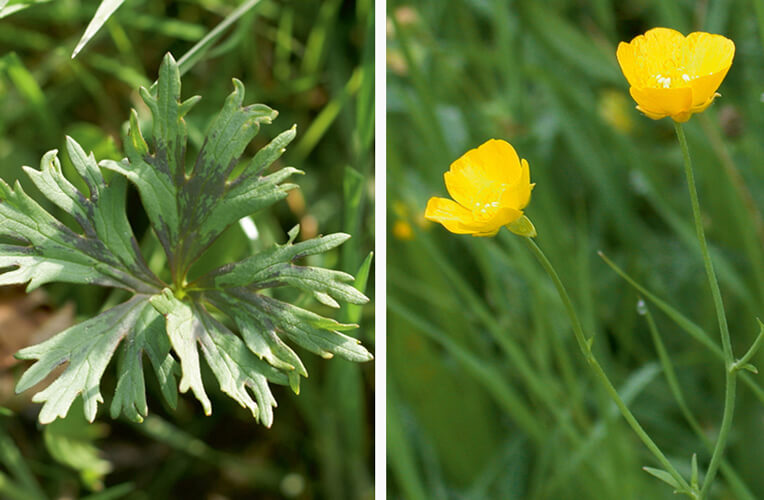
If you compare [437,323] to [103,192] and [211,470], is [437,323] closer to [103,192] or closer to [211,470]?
[211,470]

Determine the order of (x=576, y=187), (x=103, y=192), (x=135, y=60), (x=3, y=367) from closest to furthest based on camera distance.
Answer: (x=103, y=192) < (x=3, y=367) < (x=135, y=60) < (x=576, y=187)

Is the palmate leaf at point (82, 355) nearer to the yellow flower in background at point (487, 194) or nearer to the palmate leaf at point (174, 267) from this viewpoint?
the palmate leaf at point (174, 267)

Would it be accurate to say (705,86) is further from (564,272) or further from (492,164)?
(564,272)

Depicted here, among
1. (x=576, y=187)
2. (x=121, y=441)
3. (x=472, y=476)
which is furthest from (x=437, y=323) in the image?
(x=121, y=441)

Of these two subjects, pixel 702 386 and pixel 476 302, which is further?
pixel 702 386

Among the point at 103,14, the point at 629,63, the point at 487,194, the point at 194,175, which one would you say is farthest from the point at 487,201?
the point at 103,14

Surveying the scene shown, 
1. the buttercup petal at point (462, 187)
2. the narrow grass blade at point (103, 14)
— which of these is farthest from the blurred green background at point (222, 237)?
the buttercup petal at point (462, 187)

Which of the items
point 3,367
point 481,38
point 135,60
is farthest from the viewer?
point 481,38
